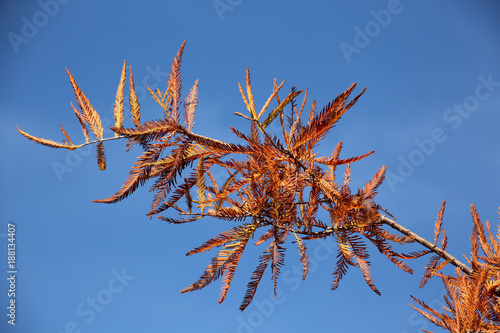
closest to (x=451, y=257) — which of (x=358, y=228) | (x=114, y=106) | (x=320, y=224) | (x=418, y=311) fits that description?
(x=418, y=311)

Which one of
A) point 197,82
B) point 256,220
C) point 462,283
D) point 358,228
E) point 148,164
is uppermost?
point 197,82

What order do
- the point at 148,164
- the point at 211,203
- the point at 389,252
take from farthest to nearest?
the point at 389,252, the point at 211,203, the point at 148,164

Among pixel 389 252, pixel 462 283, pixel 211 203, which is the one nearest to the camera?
pixel 211 203

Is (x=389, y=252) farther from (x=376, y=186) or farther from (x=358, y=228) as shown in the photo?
(x=376, y=186)

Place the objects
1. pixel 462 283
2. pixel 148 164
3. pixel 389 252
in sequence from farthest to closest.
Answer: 1. pixel 462 283
2. pixel 389 252
3. pixel 148 164

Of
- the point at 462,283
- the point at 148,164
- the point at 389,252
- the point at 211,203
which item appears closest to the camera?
the point at 148,164

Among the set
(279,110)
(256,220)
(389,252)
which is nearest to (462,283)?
(389,252)

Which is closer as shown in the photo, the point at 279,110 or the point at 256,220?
the point at 279,110

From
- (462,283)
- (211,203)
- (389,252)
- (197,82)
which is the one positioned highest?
(197,82)

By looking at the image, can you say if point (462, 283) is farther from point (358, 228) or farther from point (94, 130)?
point (94, 130)

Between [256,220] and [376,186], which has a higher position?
[256,220]
